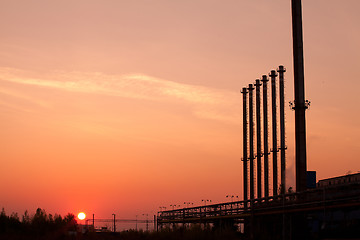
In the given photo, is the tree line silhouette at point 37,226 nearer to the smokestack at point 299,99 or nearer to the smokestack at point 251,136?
the smokestack at point 299,99

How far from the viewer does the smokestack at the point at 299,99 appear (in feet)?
182

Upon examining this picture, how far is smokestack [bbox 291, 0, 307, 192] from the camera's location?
2181 inches

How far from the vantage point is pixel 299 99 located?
56469 mm

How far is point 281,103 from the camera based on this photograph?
69.4m

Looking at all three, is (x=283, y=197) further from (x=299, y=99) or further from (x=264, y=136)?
(x=264, y=136)

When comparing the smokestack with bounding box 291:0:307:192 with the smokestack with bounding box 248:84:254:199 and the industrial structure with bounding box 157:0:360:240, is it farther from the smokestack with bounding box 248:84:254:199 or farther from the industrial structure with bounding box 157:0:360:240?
the smokestack with bounding box 248:84:254:199

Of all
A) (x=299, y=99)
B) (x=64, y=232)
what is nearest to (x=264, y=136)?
(x=299, y=99)

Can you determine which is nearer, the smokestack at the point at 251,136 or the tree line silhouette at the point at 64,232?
the tree line silhouette at the point at 64,232

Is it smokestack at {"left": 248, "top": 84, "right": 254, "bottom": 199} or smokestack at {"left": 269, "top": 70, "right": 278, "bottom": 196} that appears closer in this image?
smokestack at {"left": 269, "top": 70, "right": 278, "bottom": 196}

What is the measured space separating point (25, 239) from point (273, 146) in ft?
113

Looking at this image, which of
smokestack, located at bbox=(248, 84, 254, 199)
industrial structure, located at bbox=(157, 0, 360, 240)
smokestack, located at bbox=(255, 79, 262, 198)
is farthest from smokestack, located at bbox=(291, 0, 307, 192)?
smokestack, located at bbox=(248, 84, 254, 199)

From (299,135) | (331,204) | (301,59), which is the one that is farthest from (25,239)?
(301,59)

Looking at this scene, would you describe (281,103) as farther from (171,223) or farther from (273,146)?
(171,223)

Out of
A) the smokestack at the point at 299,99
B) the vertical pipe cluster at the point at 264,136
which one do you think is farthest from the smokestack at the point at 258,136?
the smokestack at the point at 299,99
